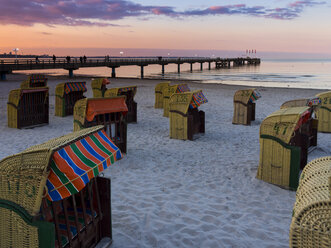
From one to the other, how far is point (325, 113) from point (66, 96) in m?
9.72

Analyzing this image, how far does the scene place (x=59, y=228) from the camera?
3.40 meters

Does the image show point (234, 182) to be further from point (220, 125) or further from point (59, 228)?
point (220, 125)

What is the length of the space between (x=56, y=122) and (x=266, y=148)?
27.6 feet

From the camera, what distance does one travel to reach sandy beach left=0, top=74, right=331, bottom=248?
4.27 metres

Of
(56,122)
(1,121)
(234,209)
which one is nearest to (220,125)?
(56,122)

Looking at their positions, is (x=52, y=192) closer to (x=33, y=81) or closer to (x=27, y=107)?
(x=27, y=107)

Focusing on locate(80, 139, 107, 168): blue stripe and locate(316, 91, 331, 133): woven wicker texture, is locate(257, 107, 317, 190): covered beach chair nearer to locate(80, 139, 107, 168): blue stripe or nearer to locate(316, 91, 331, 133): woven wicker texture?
locate(80, 139, 107, 168): blue stripe

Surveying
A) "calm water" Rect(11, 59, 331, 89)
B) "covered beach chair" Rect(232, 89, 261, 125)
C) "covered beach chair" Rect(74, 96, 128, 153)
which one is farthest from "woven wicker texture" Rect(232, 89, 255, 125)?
Answer: "calm water" Rect(11, 59, 331, 89)

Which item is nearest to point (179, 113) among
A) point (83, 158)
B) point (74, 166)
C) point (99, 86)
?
point (83, 158)

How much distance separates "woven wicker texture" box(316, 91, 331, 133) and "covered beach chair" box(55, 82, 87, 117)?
9.04 m

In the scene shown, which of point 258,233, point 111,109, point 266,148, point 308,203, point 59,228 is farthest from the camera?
point 111,109

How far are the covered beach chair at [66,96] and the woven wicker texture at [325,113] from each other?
9.04 meters

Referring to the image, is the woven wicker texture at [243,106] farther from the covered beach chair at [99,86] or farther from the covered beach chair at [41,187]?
the covered beach chair at [41,187]

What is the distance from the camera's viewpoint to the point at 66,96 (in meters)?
13.3
